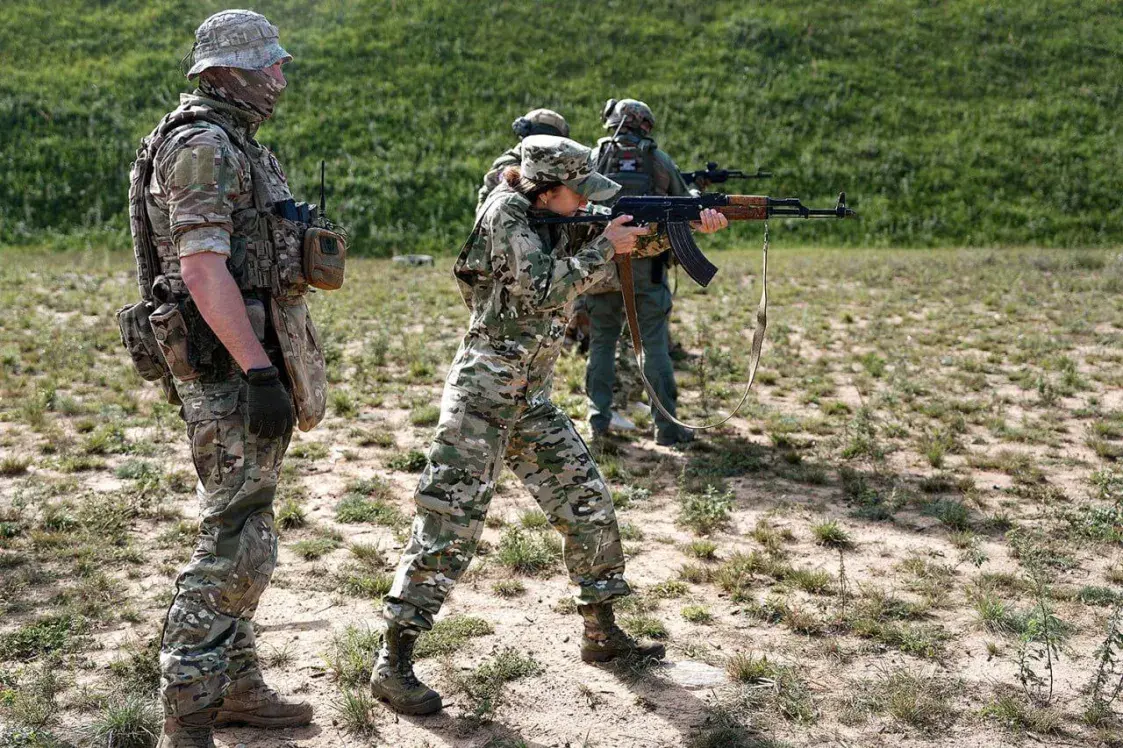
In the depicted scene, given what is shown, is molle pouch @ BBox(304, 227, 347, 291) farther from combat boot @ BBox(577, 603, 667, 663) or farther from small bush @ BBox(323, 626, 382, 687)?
combat boot @ BBox(577, 603, 667, 663)

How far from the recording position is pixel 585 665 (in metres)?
4.61

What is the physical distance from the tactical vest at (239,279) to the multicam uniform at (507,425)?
2.16 feet

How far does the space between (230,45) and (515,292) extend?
142 centimetres

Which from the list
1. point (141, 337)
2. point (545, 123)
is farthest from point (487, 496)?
point (545, 123)

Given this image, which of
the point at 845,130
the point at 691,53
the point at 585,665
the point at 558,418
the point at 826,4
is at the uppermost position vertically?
the point at 826,4

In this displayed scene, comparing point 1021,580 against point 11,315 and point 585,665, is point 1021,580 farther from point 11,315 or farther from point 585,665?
point 11,315

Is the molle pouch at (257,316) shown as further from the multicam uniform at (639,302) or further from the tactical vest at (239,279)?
the multicam uniform at (639,302)

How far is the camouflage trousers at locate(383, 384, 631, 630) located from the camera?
408 cm

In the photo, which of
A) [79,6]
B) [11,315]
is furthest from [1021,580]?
[79,6]

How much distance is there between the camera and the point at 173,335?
11.2ft

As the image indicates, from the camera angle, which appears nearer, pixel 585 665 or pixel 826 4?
pixel 585 665

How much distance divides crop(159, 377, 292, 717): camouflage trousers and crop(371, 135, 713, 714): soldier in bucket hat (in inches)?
29.0

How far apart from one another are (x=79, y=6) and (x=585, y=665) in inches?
1293

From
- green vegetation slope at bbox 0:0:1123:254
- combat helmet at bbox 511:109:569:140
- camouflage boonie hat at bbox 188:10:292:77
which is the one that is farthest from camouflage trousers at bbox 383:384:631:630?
green vegetation slope at bbox 0:0:1123:254
